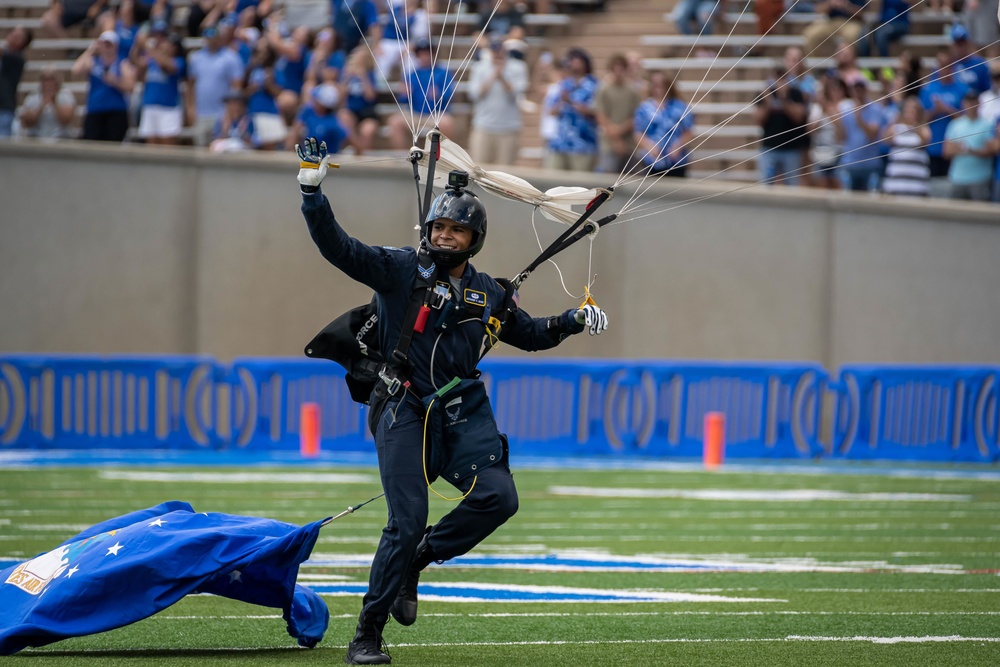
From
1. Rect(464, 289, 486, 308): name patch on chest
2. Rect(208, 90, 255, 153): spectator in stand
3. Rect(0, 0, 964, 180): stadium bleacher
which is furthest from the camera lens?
Rect(0, 0, 964, 180): stadium bleacher

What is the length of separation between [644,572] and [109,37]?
43.8ft

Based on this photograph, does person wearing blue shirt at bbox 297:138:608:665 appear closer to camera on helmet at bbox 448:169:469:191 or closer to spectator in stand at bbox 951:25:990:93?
camera on helmet at bbox 448:169:469:191

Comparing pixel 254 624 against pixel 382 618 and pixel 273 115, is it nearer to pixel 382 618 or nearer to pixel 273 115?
pixel 382 618

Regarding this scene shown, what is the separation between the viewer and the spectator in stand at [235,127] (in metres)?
20.9

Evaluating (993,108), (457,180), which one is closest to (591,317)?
(457,180)

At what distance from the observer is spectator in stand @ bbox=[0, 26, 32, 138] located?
20469 mm

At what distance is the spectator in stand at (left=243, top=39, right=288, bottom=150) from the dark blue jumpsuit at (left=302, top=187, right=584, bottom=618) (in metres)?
13.9

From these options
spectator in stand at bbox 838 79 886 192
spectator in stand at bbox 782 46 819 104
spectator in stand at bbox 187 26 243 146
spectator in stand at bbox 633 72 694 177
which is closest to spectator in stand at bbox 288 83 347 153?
spectator in stand at bbox 187 26 243 146

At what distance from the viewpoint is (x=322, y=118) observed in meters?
20.7

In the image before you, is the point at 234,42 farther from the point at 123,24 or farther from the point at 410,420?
the point at 410,420

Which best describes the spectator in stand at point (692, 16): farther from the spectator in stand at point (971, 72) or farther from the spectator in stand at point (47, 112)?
the spectator in stand at point (47, 112)

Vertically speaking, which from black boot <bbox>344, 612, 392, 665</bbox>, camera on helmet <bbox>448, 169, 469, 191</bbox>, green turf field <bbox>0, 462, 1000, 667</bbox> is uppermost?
camera on helmet <bbox>448, 169, 469, 191</bbox>

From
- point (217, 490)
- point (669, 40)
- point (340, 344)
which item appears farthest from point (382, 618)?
point (669, 40)

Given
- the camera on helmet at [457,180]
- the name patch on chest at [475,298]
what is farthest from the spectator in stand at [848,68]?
the name patch on chest at [475,298]
